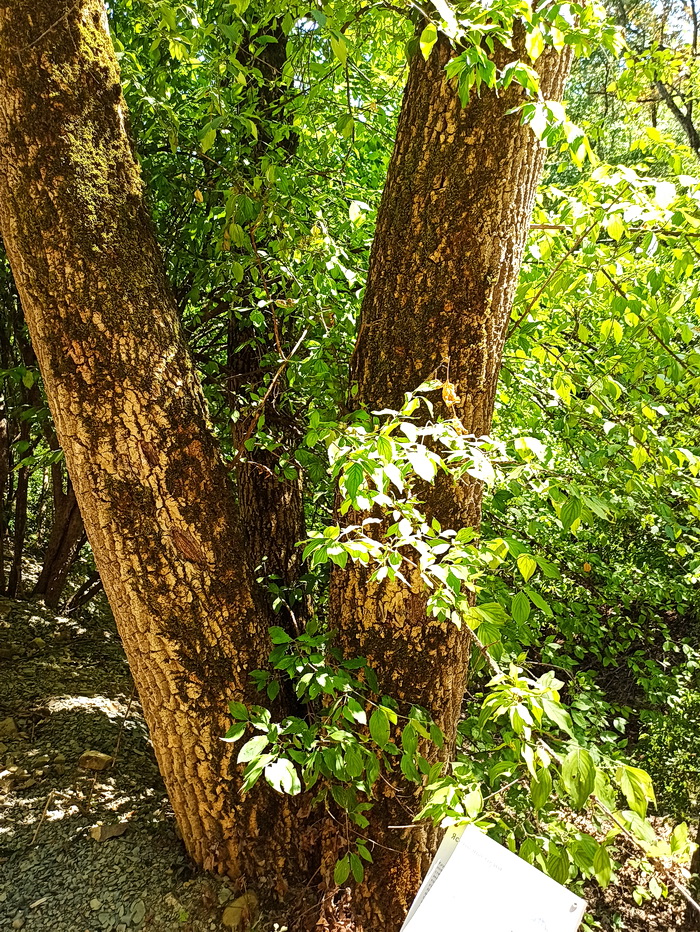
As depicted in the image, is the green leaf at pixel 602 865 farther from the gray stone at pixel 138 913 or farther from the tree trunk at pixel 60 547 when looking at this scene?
the tree trunk at pixel 60 547

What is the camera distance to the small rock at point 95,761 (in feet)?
8.73

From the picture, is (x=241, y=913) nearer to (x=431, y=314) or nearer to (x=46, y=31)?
(x=431, y=314)

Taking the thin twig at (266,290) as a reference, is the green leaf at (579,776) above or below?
below

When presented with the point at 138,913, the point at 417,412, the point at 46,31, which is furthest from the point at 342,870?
the point at 46,31

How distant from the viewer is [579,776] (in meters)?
1.27

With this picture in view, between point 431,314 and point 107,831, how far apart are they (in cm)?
214

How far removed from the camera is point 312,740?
1.76 metres

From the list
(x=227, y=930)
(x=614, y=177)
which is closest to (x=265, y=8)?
(x=614, y=177)

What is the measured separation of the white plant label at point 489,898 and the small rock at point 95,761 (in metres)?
1.86

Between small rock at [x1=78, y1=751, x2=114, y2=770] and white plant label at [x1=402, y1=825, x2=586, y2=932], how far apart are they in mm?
1858

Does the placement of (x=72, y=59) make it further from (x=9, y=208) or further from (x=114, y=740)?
(x=114, y=740)

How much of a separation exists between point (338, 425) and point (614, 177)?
0.92 meters

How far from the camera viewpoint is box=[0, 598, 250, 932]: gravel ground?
84.3 inches

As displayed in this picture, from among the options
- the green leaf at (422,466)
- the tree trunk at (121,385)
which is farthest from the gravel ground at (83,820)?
the green leaf at (422,466)
